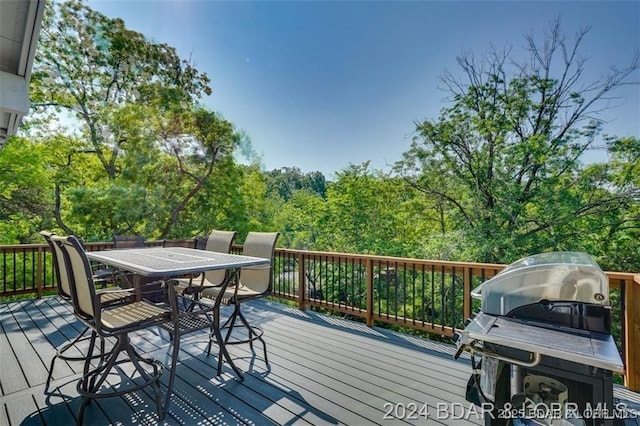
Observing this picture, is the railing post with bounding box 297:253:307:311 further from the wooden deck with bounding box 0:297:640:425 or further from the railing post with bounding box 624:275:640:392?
the railing post with bounding box 624:275:640:392

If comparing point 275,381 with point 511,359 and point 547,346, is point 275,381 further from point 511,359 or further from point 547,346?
point 547,346

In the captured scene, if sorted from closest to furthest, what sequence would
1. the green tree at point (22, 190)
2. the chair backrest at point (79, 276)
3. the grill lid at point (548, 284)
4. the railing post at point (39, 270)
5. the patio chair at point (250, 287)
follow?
the grill lid at point (548, 284), the chair backrest at point (79, 276), the patio chair at point (250, 287), the railing post at point (39, 270), the green tree at point (22, 190)

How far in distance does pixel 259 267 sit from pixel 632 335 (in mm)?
3193

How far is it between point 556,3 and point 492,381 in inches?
357

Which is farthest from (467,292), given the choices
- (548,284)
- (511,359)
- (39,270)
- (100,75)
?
(100,75)

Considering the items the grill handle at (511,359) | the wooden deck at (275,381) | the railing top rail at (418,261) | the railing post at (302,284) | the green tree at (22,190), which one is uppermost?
the green tree at (22,190)

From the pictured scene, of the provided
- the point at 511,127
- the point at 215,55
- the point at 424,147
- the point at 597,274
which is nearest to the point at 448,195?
the point at 424,147

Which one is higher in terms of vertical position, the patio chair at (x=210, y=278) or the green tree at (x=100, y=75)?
the green tree at (x=100, y=75)

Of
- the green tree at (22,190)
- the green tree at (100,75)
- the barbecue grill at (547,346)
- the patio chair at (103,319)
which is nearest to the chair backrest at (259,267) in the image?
the patio chair at (103,319)

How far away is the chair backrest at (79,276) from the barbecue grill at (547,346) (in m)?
2.21

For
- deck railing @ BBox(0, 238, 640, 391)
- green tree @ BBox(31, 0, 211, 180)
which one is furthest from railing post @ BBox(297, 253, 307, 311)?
green tree @ BBox(31, 0, 211, 180)

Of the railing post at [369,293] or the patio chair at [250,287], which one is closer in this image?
the patio chair at [250,287]

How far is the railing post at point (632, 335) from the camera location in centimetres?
243

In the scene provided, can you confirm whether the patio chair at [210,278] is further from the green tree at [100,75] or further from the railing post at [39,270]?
the green tree at [100,75]
